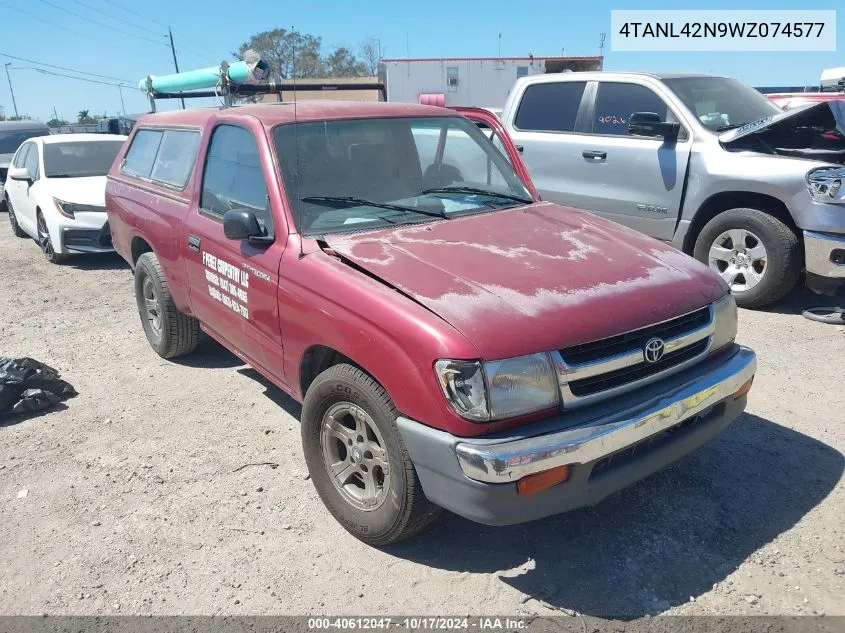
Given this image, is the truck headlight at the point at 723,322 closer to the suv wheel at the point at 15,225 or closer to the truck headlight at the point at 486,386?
the truck headlight at the point at 486,386

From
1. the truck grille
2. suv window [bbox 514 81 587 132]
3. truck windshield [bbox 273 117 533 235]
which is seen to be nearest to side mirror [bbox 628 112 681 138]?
suv window [bbox 514 81 587 132]

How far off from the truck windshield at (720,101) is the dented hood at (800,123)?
32 centimetres

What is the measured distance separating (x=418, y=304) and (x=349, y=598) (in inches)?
48.2

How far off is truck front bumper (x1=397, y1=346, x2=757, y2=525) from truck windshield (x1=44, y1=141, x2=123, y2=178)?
864cm

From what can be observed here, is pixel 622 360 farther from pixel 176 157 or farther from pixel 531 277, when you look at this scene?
pixel 176 157

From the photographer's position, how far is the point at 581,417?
7.98ft

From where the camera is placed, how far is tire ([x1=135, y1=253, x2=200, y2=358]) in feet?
15.8

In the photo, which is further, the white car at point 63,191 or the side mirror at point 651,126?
the white car at point 63,191

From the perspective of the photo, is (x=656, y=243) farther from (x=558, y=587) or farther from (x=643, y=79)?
(x=643, y=79)

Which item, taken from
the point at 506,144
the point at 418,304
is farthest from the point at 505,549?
the point at 506,144

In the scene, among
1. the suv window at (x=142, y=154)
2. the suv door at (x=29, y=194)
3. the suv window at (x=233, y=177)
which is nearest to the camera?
the suv window at (x=233, y=177)

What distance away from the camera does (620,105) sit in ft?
21.6

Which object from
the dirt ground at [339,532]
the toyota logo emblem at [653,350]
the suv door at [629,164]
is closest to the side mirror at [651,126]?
the suv door at [629,164]

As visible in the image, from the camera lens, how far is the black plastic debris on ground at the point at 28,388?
14.2 feet
